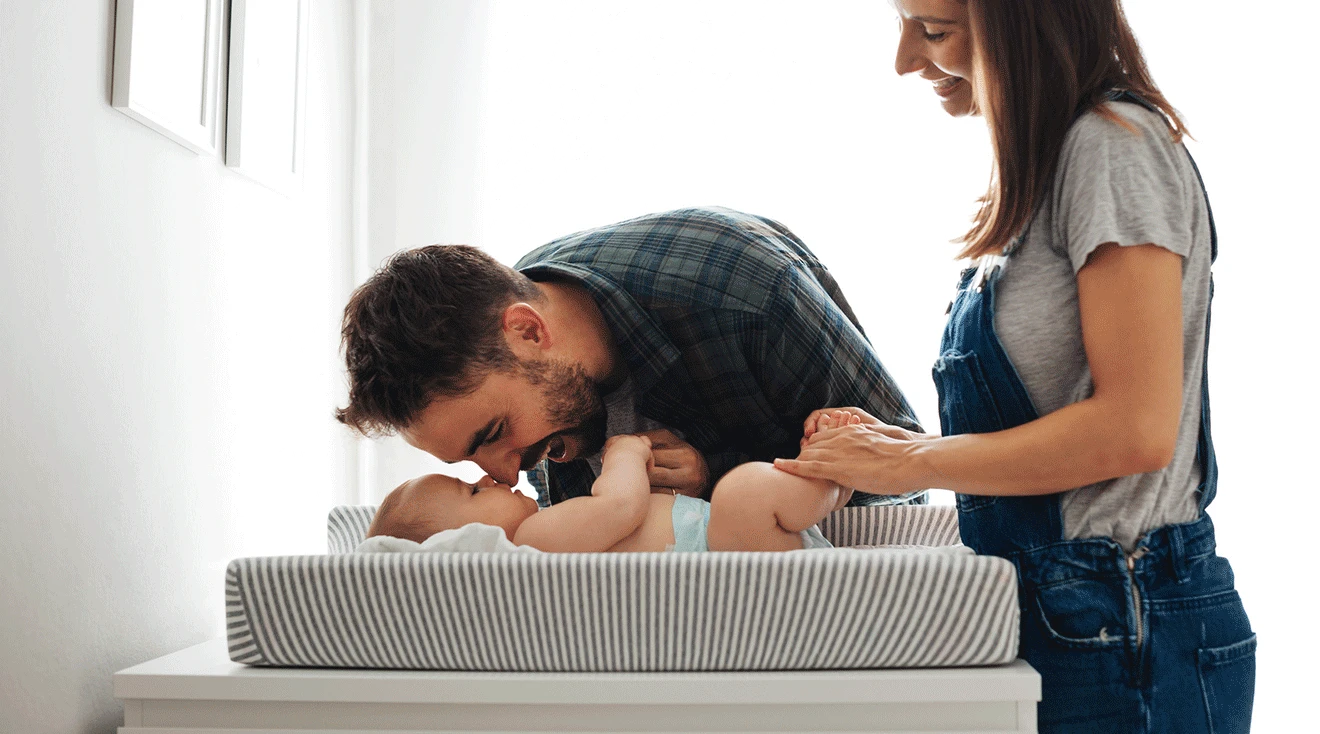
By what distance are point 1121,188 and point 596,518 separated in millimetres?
661

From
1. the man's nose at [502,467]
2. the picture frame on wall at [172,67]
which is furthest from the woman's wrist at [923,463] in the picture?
the picture frame on wall at [172,67]

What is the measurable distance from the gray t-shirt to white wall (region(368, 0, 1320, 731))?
1543 millimetres

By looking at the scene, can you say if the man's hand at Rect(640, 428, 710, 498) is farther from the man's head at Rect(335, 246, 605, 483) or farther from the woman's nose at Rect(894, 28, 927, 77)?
the woman's nose at Rect(894, 28, 927, 77)

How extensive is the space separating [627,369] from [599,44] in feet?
4.48

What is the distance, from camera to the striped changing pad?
879 millimetres

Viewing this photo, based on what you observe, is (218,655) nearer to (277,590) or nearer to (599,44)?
(277,590)

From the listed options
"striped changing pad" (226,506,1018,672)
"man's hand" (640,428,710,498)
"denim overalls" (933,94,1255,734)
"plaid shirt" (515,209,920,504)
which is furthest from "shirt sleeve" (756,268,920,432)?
"striped changing pad" (226,506,1018,672)

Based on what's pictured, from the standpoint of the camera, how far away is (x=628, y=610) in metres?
0.89

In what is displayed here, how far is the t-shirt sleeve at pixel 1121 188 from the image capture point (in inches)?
34.0

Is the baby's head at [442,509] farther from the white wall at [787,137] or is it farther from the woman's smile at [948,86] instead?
the white wall at [787,137]

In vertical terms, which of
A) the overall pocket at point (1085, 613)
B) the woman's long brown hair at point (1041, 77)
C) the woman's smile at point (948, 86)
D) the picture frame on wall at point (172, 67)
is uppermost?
the picture frame on wall at point (172, 67)

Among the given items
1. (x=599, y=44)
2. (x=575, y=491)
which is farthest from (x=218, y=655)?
(x=599, y=44)

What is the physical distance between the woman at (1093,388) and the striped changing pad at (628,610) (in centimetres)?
10

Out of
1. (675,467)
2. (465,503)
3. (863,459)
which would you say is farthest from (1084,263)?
(465,503)
